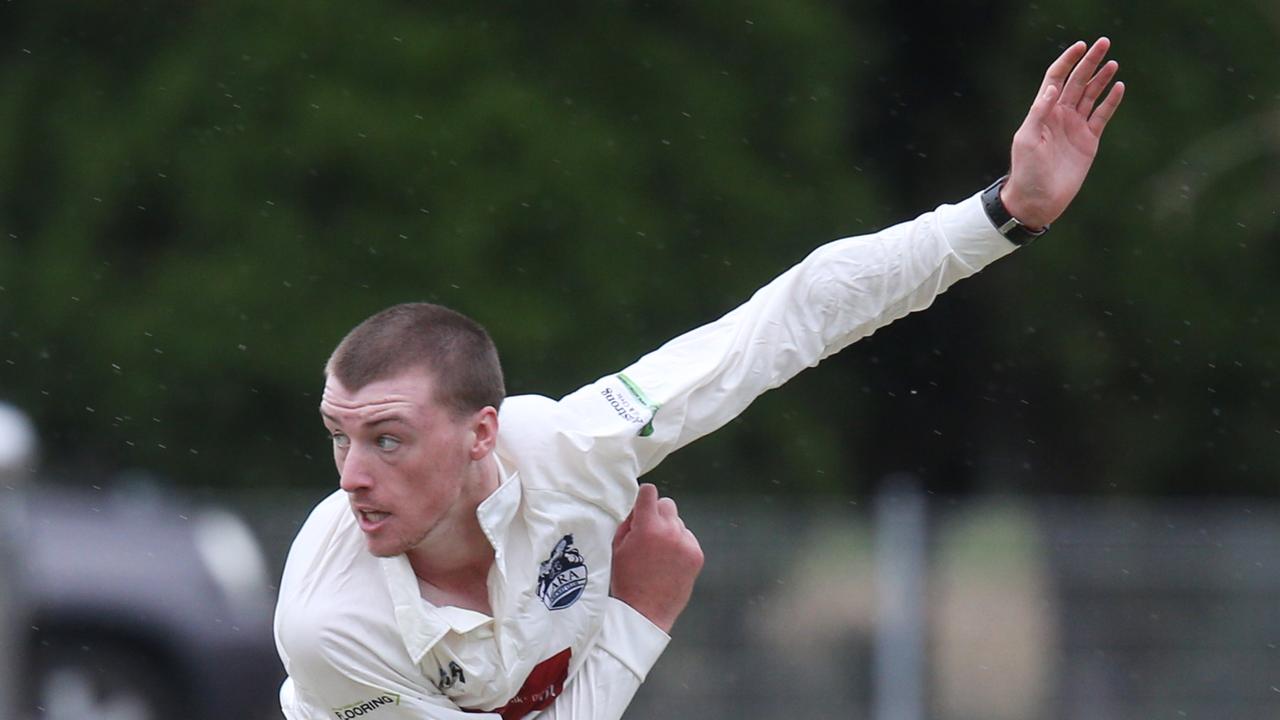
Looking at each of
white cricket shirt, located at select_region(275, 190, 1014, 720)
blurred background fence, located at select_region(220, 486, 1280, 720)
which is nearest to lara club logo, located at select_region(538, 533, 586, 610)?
white cricket shirt, located at select_region(275, 190, 1014, 720)

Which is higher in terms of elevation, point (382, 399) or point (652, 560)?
point (382, 399)

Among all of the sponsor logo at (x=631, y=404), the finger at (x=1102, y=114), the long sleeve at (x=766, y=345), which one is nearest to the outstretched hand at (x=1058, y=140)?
the finger at (x=1102, y=114)

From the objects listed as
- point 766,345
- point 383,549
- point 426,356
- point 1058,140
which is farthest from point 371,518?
point 1058,140

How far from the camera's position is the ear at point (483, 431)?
3.79m

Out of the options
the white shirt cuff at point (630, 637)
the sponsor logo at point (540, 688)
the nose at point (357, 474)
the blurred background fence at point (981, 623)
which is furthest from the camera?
the blurred background fence at point (981, 623)

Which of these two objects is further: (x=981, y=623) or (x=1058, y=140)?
(x=981, y=623)

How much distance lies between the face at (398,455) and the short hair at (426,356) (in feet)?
0.07

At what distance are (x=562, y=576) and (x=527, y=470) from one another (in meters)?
0.24

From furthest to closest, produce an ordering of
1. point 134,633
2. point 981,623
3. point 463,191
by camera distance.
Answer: point 463,191 → point 981,623 → point 134,633

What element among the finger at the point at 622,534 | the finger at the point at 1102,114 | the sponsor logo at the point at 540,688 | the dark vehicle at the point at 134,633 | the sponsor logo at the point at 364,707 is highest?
the finger at the point at 1102,114

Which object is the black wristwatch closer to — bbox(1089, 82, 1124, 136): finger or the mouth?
→ bbox(1089, 82, 1124, 136): finger

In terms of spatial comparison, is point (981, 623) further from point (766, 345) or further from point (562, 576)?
point (562, 576)

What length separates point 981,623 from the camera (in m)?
9.27

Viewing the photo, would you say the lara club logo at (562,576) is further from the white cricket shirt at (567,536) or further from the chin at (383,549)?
the chin at (383,549)
